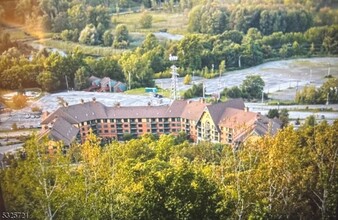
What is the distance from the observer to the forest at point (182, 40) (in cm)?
358

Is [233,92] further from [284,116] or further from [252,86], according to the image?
[284,116]

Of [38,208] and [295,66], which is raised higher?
[295,66]

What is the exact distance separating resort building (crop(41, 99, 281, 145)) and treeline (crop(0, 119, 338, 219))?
172 millimetres

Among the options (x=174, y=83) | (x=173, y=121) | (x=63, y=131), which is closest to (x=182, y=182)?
(x=173, y=121)

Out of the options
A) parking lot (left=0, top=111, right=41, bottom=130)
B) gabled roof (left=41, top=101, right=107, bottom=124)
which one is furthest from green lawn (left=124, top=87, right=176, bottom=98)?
parking lot (left=0, top=111, right=41, bottom=130)

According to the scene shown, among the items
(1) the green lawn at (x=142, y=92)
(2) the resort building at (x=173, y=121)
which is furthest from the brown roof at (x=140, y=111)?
(1) the green lawn at (x=142, y=92)

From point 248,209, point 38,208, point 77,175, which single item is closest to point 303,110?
point 248,209

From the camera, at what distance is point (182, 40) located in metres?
3.85

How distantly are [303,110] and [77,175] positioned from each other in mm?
1847

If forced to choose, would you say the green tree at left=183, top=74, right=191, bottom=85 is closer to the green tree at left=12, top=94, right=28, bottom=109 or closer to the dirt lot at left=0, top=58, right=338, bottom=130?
the dirt lot at left=0, top=58, right=338, bottom=130

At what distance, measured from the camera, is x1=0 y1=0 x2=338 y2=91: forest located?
141 inches

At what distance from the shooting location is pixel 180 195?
3164 millimetres

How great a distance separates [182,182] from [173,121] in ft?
2.37

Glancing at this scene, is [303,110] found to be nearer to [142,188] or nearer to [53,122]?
[142,188]
